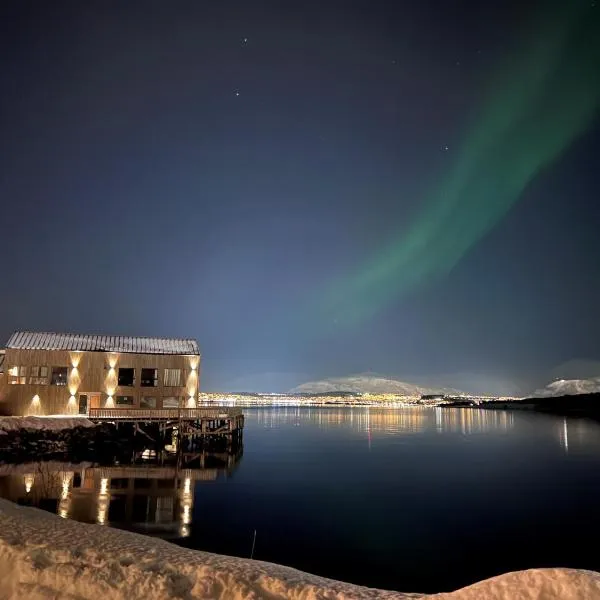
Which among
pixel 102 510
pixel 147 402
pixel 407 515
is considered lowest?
pixel 407 515

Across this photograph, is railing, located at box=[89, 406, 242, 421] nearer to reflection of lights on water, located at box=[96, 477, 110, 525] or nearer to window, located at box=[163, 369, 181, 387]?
window, located at box=[163, 369, 181, 387]

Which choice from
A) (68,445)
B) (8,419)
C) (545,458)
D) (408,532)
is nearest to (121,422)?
(68,445)

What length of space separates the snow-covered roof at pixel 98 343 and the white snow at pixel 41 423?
7.72 metres

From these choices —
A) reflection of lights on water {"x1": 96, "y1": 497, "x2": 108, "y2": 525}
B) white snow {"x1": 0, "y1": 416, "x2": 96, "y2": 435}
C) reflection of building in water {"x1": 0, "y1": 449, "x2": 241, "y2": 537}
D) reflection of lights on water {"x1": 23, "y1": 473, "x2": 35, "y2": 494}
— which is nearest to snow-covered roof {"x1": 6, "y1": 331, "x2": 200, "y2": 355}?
white snow {"x1": 0, "y1": 416, "x2": 96, "y2": 435}

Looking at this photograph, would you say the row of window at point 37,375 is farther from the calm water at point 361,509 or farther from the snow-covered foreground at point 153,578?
the snow-covered foreground at point 153,578

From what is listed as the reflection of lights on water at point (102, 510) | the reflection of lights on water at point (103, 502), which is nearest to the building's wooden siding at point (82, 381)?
the reflection of lights on water at point (103, 502)

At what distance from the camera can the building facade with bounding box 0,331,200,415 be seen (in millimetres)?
46781

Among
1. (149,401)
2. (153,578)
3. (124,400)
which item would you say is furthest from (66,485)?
(153,578)

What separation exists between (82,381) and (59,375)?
2.03 meters

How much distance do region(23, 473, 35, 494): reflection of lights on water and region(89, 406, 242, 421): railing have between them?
1373 cm

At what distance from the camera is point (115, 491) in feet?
91.4

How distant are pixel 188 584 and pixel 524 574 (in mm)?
4530

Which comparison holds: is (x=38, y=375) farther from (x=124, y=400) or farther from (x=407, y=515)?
(x=407, y=515)

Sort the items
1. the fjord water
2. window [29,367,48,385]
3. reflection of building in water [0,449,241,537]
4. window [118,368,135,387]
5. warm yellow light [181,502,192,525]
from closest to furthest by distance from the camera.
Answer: the fjord water, reflection of building in water [0,449,241,537], warm yellow light [181,502,192,525], window [29,367,48,385], window [118,368,135,387]
